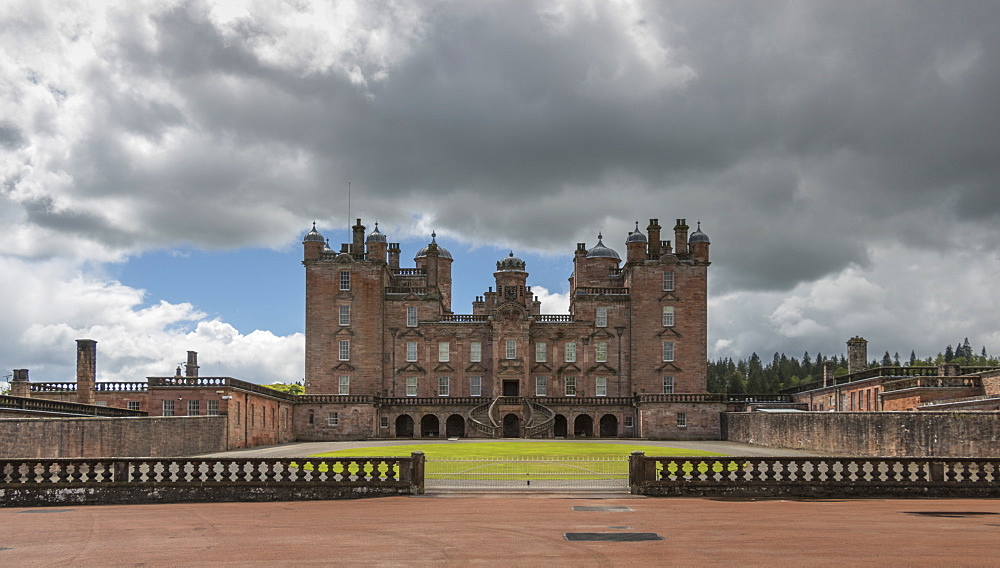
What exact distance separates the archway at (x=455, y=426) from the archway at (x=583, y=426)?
30.3 feet

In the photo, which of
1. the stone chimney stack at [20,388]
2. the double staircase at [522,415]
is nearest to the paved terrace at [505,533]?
the stone chimney stack at [20,388]

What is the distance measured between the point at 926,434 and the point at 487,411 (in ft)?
135

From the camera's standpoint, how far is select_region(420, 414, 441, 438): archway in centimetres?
8175

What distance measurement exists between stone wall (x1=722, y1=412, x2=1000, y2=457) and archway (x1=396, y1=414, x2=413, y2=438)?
30.5 metres

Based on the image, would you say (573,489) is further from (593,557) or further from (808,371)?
(808,371)

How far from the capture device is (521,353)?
267 feet

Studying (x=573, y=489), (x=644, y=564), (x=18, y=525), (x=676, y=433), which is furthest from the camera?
(x=676, y=433)

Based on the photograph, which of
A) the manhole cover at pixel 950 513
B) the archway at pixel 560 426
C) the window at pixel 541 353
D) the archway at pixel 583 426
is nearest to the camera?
the manhole cover at pixel 950 513

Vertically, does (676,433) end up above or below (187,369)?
below

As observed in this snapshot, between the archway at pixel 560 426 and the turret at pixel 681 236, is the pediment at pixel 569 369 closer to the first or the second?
the archway at pixel 560 426

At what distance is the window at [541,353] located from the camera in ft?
271

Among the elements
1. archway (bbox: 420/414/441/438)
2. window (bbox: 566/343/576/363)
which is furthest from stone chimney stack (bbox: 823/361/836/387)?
archway (bbox: 420/414/441/438)

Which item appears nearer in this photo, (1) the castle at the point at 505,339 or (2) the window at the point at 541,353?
(1) the castle at the point at 505,339

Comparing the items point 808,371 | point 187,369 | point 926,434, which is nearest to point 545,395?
point 187,369
